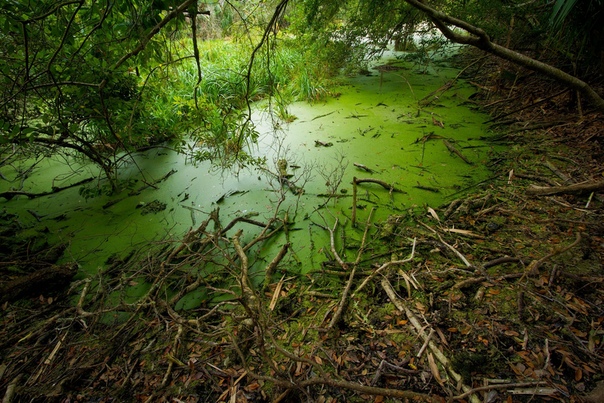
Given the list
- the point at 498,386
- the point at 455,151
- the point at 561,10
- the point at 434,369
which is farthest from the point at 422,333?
the point at 561,10

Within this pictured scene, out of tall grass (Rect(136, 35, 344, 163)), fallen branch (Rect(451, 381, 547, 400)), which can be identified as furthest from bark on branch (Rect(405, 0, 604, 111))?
tall grass (Rect(136, 35, 344, 163))

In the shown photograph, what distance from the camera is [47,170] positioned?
2.92 meters

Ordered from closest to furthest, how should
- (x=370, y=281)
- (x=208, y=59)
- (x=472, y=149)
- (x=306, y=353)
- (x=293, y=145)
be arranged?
(x=306, y=353) → (x=370, y=281) → (x=472, y=149) → (x=293, y=145) → (x=208, y=59)

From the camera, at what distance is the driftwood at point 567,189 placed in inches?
55.3

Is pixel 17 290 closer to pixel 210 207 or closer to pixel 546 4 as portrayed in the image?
pixel 210 207

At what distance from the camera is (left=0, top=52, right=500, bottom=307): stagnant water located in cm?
186

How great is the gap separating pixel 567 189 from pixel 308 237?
1507mm

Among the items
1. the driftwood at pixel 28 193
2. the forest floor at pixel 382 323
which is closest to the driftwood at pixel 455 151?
the forest floor at pixel 382 323

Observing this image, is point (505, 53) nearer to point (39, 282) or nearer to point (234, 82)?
point (39, 282)

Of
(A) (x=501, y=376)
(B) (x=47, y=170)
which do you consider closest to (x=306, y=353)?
(A) (x=501, y=376)

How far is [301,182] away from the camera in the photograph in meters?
2.23

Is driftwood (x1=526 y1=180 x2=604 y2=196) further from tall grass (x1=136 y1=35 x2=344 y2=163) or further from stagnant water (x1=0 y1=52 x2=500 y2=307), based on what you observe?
tall grass (x1=136 y1=35 x2=344 y2=163)

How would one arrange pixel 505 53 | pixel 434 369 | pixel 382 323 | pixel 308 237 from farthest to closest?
pixel 308 237 < pixel 505 53 < pixel 382 323 < pixel 434 369

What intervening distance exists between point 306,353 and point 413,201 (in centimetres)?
124
